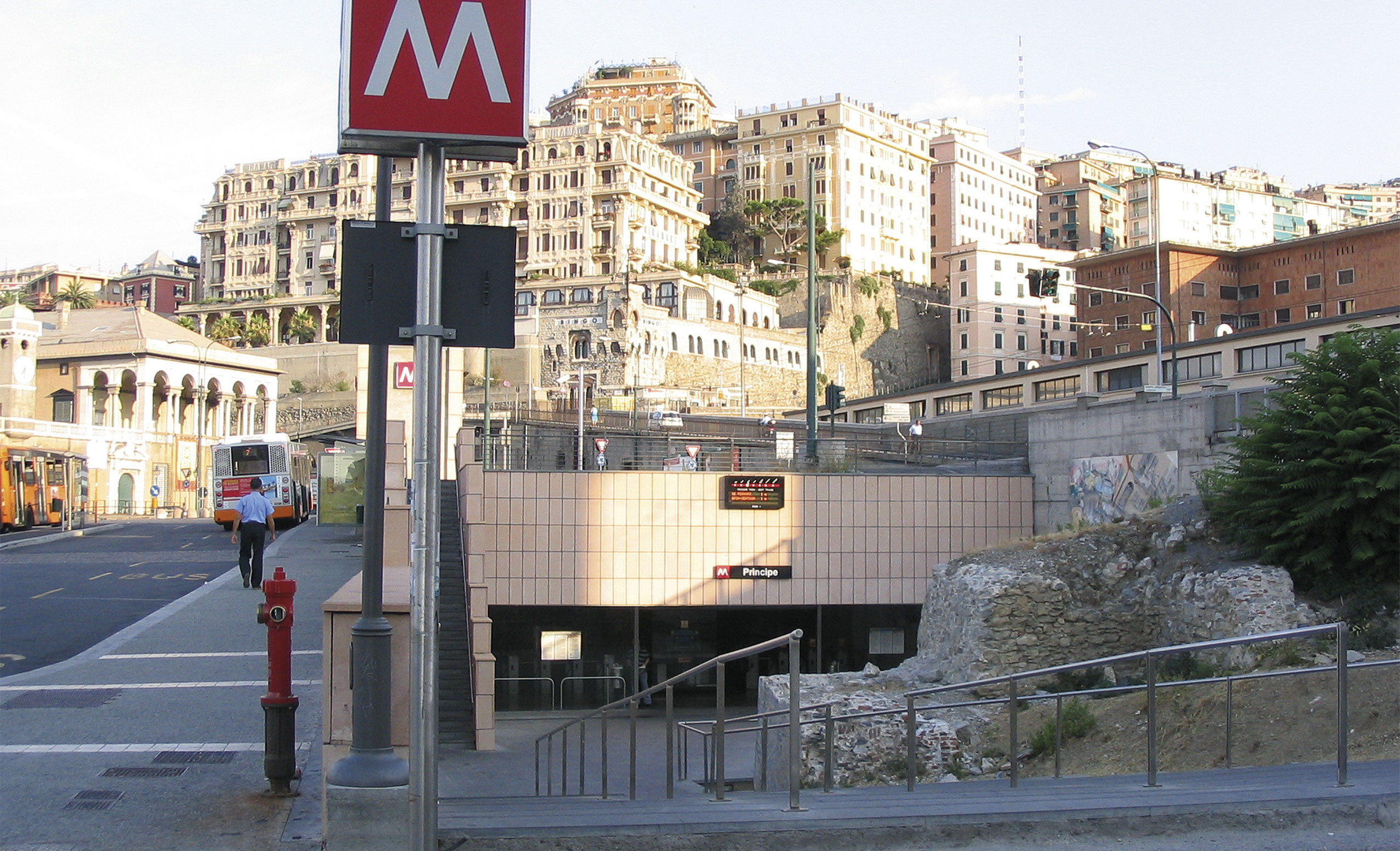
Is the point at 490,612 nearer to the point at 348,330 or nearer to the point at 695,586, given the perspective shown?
the point at 695,586

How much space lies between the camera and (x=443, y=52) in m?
6.10

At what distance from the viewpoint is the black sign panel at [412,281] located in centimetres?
603

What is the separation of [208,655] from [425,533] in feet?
38.7

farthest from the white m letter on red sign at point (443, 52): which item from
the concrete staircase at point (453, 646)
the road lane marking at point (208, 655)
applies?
the road lane marking at point (208, 655)

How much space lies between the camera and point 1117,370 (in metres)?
51.5

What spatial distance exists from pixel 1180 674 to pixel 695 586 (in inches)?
515

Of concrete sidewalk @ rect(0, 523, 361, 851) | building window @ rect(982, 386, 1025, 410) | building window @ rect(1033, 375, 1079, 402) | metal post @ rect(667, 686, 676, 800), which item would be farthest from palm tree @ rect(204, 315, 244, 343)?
metal post @ rect(667, 686, 676, 800)

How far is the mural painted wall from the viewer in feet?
79.6

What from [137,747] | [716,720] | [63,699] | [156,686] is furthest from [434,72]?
[156,686]

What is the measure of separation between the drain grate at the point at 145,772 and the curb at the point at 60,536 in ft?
95.4

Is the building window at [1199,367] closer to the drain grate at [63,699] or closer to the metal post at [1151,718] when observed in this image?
the metal post at [1151,718]

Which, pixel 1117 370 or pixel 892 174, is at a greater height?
pixel 892 174

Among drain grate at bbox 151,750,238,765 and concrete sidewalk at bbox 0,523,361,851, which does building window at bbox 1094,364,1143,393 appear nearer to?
concrete sidewalk at bbox 0,523,361,851

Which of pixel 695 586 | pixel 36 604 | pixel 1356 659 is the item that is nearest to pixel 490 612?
pixel 695 586
